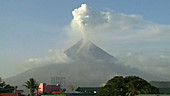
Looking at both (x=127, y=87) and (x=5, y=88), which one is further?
(x=5, y=88)

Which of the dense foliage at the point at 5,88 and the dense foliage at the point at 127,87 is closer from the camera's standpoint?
the dense foliage at the point at 127,87

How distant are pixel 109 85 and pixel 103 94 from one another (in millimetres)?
4213

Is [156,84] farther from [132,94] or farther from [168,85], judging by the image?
[132,94]

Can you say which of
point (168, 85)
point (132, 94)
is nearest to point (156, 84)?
point (168, 85)

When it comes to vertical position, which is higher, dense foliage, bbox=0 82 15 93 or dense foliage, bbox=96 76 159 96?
dense foliage, bbox=0 82 15 93

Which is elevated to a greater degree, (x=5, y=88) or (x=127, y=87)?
(x=5, y=88)

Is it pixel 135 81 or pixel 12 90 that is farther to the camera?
pixel 12 90

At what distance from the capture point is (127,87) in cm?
9431

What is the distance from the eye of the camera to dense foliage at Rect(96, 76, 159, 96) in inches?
3533

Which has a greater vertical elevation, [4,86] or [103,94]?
[4,86]

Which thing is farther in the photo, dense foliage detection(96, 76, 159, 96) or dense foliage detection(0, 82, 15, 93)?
dense foliage detection(0, 82, 15, 93)

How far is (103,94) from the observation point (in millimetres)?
97062

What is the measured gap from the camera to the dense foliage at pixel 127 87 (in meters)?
89.8

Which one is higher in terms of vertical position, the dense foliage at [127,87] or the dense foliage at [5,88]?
the dense foliage at [5,88]
